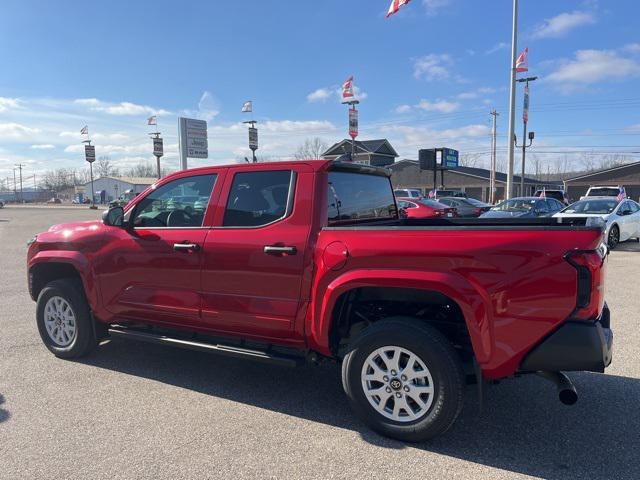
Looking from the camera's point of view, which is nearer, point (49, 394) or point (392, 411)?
point (392, 411)

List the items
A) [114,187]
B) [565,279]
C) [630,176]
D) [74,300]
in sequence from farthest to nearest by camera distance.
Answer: [114,187] < [630,176] < [74,300] < [565,279]

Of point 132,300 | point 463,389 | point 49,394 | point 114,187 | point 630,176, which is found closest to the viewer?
point 463,389

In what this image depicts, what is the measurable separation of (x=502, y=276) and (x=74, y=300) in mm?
4040

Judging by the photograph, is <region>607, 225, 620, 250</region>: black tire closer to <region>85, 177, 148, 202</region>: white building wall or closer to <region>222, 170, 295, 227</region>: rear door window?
<region>222, 170, 295, 227</region>: rear door window

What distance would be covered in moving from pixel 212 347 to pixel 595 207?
1399 centimetres

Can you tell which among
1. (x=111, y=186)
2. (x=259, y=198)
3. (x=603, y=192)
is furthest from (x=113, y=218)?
(x=111, y=186)

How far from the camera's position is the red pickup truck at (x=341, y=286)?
113 inches

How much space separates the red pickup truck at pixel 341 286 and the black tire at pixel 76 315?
14 mm

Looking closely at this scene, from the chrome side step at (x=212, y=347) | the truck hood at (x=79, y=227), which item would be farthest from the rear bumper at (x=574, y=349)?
the truck hood at (x=79, y=227)

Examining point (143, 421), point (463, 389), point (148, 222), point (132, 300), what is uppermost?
point (148, 222)

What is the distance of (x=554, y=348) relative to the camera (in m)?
2.85

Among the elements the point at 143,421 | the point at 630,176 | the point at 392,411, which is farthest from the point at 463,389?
the point at 630,176

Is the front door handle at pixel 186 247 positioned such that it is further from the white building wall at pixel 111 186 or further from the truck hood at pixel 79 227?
the white building wall at pixel 111 186

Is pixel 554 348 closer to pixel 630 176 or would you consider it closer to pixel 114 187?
pixel 630 176
